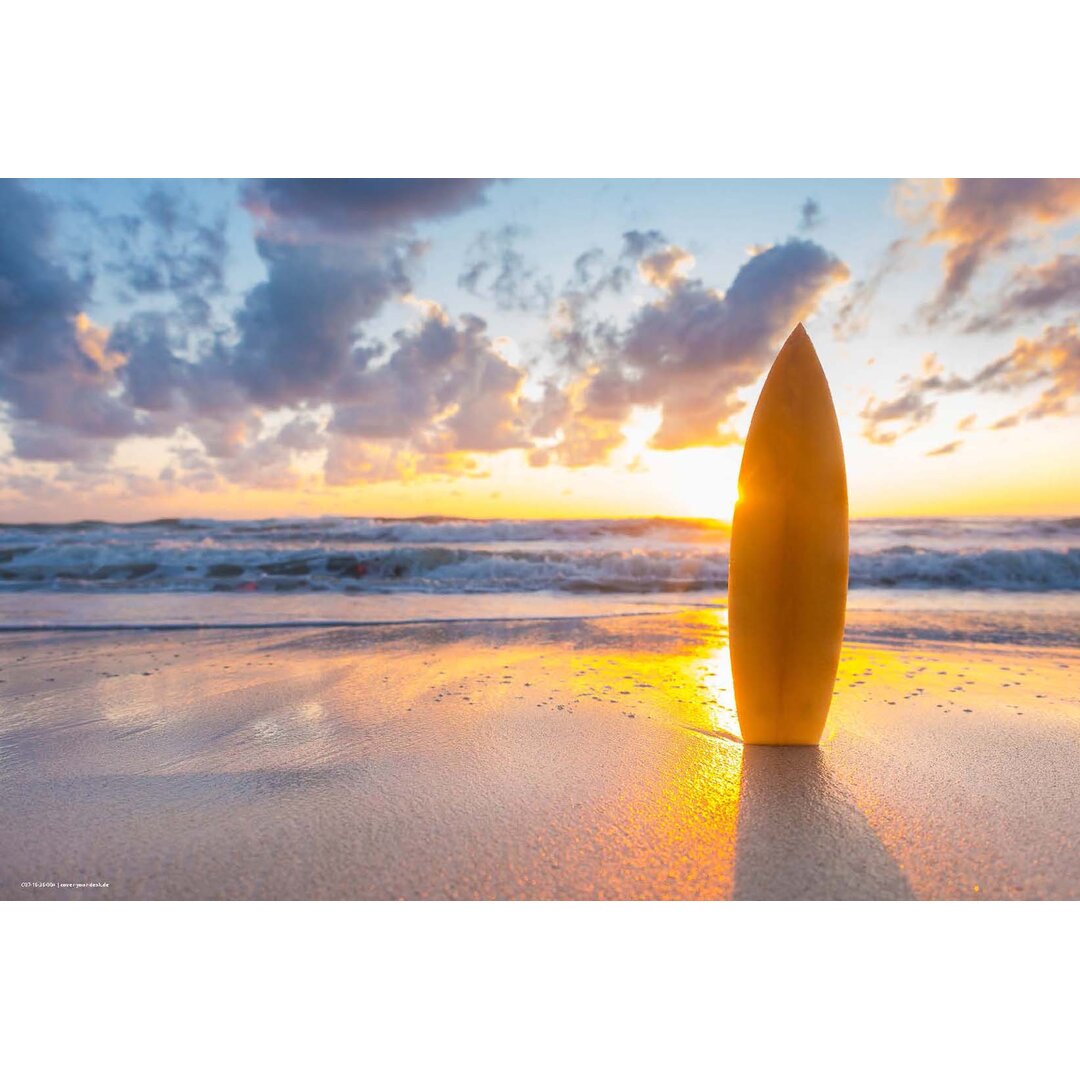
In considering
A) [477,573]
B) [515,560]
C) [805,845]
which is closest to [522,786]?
[805,845]

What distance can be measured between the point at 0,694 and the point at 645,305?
365 centimetres

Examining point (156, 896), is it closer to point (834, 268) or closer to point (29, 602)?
point (834, 268)

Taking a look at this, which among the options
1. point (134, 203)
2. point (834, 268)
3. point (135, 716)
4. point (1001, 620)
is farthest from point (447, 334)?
point (1001, 620)

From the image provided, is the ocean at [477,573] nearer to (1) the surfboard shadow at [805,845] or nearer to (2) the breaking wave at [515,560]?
(2) the breaking wave at [515,560]

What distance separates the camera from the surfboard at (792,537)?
5.24 ft

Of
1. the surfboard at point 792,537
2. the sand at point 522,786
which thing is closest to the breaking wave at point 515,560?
the sand at point 522,786

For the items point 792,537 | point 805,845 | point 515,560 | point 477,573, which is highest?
point 792,537

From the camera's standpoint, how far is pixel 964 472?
3.96m

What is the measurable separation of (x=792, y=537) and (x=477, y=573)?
5.60 m

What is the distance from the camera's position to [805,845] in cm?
122

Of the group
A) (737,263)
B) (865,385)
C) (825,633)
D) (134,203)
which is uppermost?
(134,203)

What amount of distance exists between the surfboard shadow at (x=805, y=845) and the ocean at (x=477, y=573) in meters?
2.74

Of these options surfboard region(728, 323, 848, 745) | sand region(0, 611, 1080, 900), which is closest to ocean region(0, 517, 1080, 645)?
sand region(0, 611, 1080, 900)

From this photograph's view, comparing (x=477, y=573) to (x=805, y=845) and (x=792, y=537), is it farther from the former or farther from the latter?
(x=805, y=845)
